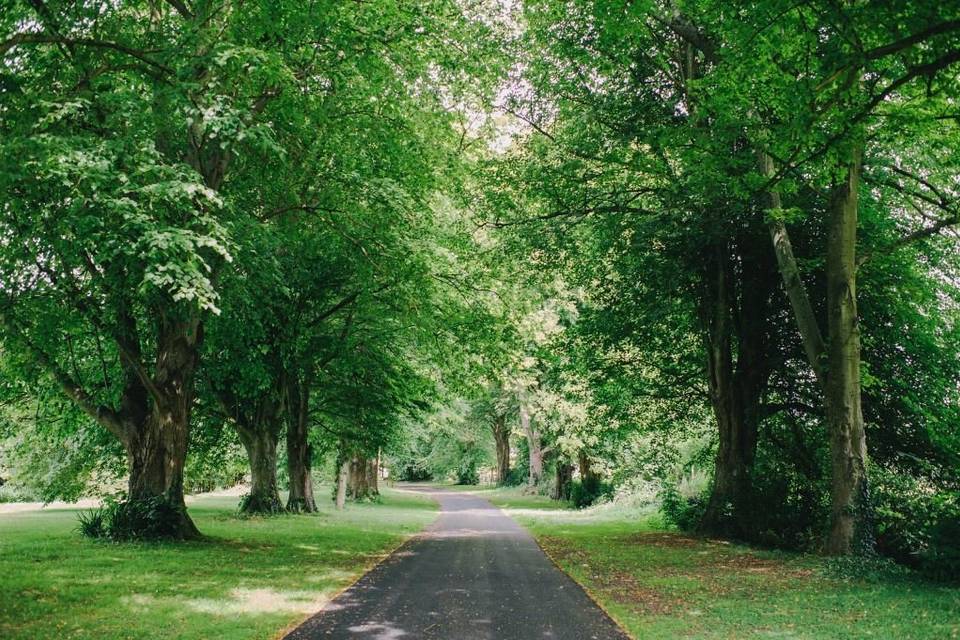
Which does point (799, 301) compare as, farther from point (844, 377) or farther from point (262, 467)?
point (262, 467)

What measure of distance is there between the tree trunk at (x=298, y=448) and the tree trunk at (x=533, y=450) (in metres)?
15.9

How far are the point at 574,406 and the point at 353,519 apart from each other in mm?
11243

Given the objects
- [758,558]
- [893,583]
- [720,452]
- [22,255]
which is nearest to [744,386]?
[720,452]

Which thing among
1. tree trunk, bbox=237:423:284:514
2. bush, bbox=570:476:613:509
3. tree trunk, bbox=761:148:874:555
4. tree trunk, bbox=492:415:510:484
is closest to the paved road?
tree trunk, bbox=761:148:874:555

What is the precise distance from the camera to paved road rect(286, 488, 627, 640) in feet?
26.0

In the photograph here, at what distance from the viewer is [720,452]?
18.8 metres

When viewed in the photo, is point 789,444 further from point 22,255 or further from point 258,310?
point 22,255

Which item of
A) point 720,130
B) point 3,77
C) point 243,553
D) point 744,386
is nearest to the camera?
point 3,77

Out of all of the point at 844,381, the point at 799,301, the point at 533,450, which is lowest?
the point at 533,450

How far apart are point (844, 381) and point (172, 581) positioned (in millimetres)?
13181

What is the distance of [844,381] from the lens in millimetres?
13742

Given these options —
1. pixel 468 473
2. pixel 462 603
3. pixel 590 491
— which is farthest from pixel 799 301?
pixel 468 473

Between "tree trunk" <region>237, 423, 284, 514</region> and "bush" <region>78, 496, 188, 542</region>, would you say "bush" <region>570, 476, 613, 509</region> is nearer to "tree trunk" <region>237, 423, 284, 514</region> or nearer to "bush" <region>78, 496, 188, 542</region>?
"tree trunk" <region>237, 423, 284, 514</region>

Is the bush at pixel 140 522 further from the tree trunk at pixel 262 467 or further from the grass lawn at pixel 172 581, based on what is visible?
the tree trunk at pixel 262 467
